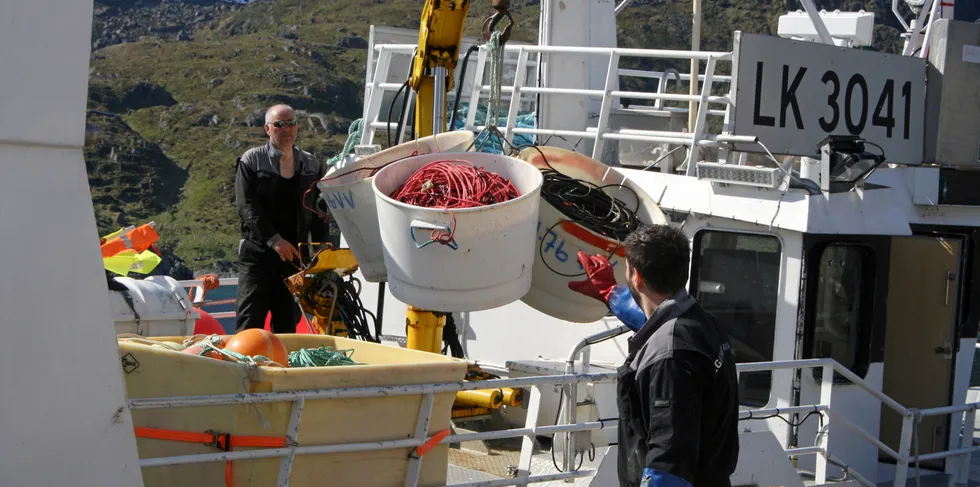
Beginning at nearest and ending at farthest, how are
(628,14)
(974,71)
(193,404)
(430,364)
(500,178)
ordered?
(193,404) < (430,364) < (500,178) < (974,71) < (628,14)

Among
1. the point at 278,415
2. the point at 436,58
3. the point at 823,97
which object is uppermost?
the point at 436,58

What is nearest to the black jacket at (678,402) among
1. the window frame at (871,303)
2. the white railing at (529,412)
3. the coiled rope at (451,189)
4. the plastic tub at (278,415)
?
the white railing at (529,412)

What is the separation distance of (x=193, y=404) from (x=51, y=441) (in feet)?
3.16

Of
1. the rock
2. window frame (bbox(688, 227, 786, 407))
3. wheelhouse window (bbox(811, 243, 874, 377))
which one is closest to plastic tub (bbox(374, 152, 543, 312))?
window frame (bbox(688, 227, 786, 407))

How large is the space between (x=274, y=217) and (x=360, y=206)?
2.96 ft

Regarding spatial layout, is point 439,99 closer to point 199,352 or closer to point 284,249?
point 284,249

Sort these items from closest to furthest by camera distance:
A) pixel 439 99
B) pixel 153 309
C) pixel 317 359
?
1. pixel 317 359
2. pixel 439 99
3. pixel 153 309

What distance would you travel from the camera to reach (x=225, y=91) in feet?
385

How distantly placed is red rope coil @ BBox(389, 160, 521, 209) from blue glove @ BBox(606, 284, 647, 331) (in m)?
1.34

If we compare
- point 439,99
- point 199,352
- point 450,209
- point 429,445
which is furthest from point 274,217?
point 429,445

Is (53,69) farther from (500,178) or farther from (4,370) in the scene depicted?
(500,178)

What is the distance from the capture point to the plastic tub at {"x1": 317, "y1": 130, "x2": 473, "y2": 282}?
6.18 meters

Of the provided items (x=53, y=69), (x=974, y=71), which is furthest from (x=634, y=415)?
(x=974, y=71)

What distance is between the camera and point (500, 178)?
5.67 metres
